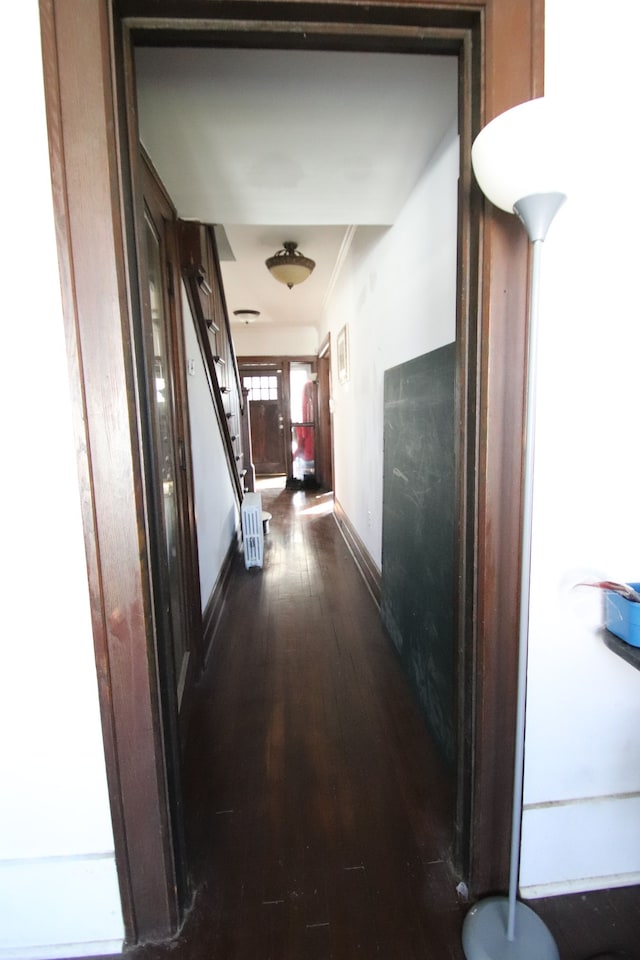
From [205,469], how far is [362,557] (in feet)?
4.75

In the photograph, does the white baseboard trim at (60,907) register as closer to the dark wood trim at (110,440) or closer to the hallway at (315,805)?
the dark wood trim at (110,440)

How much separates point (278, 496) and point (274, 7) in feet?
18.6

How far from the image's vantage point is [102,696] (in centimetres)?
98

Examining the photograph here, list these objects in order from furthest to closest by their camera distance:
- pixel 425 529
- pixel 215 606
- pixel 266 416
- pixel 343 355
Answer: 1. pixel 266 416
2. pixel 343 355
3. pixel 215 606
4. pixel 425 529

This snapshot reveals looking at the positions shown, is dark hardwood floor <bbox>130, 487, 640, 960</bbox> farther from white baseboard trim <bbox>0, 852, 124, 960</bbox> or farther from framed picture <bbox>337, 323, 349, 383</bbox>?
framed picture <bbox>337, 323, 349, 383</bbox>

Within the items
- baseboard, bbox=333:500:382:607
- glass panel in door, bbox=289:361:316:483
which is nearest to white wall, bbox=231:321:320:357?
glass panel in door, bbox=289:361:316:483

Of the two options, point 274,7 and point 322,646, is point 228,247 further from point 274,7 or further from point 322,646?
point 322,646

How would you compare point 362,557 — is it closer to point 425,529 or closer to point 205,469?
Result: point 205,469

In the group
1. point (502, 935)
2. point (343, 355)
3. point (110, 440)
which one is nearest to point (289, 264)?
point (343, 355)

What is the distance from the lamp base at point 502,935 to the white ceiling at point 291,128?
7.39ft

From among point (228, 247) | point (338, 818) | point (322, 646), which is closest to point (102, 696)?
point (338, 818)

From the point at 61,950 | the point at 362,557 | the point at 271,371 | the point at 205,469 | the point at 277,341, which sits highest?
the point at 277,341

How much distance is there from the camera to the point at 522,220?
0.82 meters

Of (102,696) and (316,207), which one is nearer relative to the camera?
(102,696)
